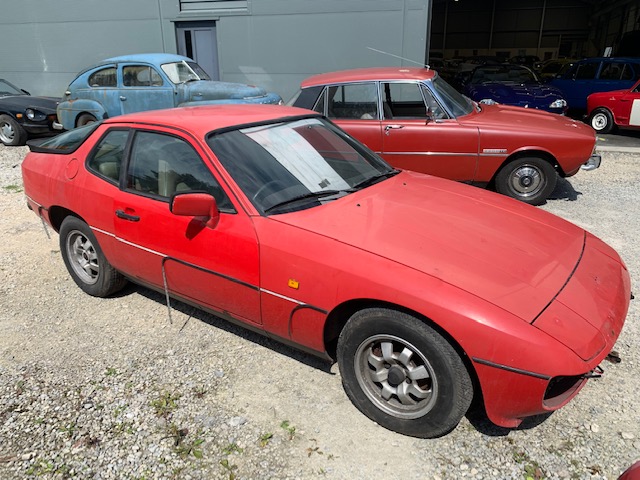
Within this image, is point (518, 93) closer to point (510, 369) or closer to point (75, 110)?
point (75, 110)

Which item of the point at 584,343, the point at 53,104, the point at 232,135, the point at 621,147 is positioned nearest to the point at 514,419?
the point at 584,343

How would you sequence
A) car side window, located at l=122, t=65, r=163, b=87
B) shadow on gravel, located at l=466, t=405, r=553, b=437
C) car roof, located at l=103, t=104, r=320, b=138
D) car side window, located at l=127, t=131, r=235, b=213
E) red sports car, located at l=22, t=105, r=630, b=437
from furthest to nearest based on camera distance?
car side window, located at l=122, t=65, r=163, b=87 < car roof, located at l=103, t=104, r=320, b=138 < car side window, located at l=127, t=131, r=235, b=213 < shadow on gravel, located at l=466, t=405, r=553, b=437 < red sports car, located at l=22, t=105, r=630, b=437

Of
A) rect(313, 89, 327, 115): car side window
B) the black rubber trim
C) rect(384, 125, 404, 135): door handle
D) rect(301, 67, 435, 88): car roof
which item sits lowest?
the black rubber trim

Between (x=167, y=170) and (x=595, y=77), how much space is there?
45.0 ft

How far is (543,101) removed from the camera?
10.5m

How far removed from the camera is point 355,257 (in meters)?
2.56

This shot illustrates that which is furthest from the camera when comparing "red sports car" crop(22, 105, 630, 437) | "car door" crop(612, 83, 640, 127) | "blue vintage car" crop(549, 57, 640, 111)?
"blue vintage car" crop(549, 57, 640, 111)

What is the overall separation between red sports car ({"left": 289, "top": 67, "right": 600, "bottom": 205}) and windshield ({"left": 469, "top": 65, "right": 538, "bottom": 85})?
265 inches

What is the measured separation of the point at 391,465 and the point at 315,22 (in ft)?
39.9

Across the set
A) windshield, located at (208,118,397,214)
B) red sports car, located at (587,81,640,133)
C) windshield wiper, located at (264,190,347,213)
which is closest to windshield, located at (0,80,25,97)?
windshield, located at (208,118,397,214)

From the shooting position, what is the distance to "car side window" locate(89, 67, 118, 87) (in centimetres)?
1009

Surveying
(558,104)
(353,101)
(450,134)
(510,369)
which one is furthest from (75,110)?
(510,369)

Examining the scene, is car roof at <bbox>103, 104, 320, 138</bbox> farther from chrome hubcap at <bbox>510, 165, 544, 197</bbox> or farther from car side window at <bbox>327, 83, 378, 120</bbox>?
chrome hubcap at <bbox>510, 165, 544, 197</bbox>

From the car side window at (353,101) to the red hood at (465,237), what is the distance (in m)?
3.22
